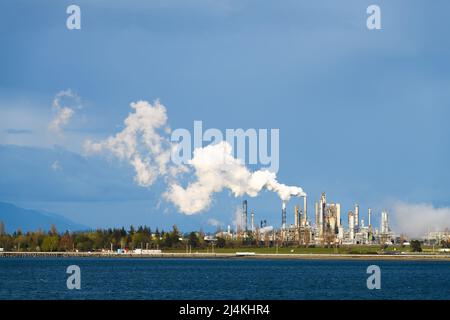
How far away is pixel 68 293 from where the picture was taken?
100812 mm

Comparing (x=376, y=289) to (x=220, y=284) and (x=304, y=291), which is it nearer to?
(x=304, y=291)

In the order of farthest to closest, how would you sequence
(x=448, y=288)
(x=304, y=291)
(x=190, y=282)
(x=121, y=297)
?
(x=190, y=282)
(x=448, y=288)
(x=304, y=291)
(x=121, y=297)
